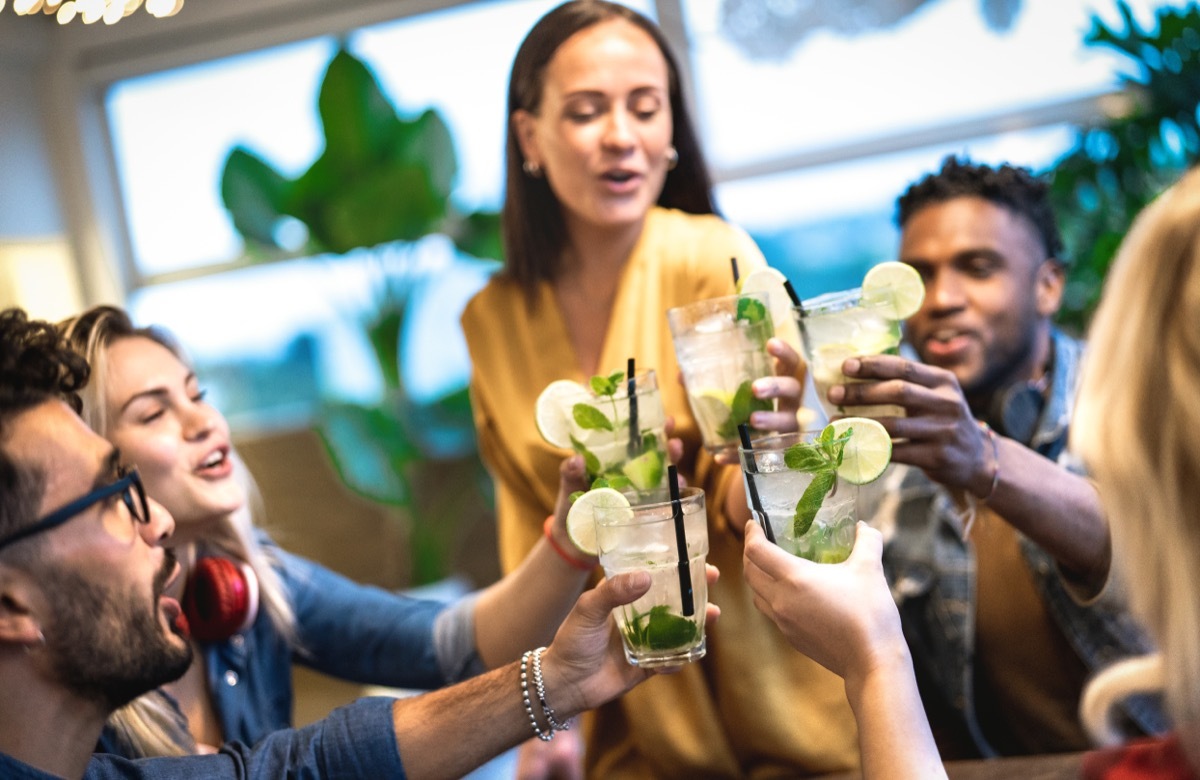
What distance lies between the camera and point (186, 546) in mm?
2008

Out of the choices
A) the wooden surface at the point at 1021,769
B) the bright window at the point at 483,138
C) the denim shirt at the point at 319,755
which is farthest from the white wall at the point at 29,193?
the wooden surface at the point at 1021,769

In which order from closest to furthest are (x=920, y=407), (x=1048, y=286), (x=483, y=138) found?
(x=920, y=407) → (x=1048, y=286) → (x=483, y=138)

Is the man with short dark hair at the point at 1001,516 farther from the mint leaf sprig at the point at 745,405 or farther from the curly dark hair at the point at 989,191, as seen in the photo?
the mint leaf sprig at the point at 745,405

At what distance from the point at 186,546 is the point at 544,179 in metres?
0.94

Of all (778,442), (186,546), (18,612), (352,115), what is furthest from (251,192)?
(778,442)

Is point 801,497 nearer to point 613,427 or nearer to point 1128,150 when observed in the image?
point 613,427

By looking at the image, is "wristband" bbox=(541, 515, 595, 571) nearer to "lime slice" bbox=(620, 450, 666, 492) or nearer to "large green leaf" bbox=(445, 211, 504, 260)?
"lime slice" bbox=(620, 450, 666, 492)

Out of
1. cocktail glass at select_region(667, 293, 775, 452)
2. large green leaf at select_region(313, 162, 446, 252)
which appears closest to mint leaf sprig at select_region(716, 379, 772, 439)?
cocktail glass at select_region(667, 293, 775, 452)

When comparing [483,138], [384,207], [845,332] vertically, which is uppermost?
[483,138]

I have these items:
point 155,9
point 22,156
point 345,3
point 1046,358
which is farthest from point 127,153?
point 1046,358

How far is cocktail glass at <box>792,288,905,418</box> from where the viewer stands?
1.64m

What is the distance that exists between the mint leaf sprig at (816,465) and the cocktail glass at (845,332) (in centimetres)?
35

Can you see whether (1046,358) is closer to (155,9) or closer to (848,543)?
(848,543)

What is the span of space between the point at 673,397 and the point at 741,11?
283 centimetres
